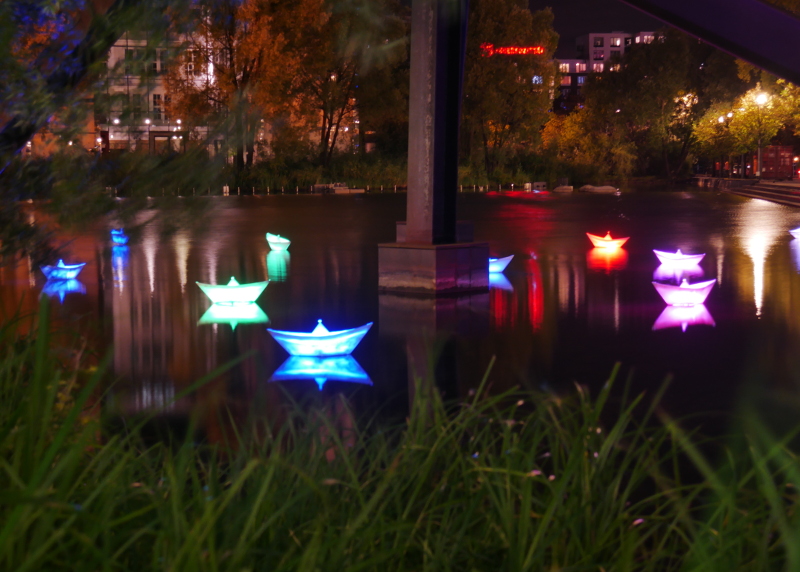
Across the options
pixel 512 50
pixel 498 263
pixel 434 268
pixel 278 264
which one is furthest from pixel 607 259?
pixel 512 50

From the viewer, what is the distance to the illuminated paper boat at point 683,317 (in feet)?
36.1

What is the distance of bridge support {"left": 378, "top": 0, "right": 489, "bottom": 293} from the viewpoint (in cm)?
1293

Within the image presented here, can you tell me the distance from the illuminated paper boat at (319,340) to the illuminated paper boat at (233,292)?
3.51 meters

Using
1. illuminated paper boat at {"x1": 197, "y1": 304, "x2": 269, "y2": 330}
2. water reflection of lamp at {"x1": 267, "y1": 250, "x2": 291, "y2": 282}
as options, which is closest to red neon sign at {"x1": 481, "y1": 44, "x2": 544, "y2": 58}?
water reflection of lamp at {"x1": 267, "y1": 250, "x2": 291, "y2": 282}

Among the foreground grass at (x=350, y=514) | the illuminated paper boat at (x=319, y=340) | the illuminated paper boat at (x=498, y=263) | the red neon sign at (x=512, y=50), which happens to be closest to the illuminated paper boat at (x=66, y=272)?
the illuminated paper boat at (x=498, y=263)

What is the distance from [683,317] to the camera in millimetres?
11547

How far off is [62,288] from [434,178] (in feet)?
20.2

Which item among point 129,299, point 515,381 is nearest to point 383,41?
point 515,381

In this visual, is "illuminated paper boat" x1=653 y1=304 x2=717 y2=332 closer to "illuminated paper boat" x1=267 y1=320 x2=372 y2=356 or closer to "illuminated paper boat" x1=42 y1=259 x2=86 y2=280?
"illuminated paper boat" x1=267 y1=320 x2=372 y2=356

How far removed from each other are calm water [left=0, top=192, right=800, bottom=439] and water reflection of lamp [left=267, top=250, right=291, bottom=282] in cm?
4

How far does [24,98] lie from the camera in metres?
4.61

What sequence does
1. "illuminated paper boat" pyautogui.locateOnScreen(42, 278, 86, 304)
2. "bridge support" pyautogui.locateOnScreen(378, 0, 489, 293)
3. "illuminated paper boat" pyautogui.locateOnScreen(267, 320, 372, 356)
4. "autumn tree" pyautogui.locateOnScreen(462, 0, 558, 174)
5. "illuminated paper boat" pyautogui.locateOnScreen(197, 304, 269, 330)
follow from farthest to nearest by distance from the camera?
"autumn tree" pyautogui.locateOnScreen(462, 0, 558, 174) → "illuminated paper boat" pyautogui.locateOnScreen(42, 278, 86, 304) → "bridge support" pyautogui.locateOnScreen(378, 0, 489, 293) → "illuminated paper boat" pyautogui.locateOnScreen(197, 304, 269, 330) → "illuminated paper boat" pyautogui.locateOnScreen(267, 320, 372, 356)

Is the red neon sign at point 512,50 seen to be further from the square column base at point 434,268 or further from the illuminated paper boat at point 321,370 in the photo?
the illuminated paper boat at point 321,370

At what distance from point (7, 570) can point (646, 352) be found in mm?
7890
